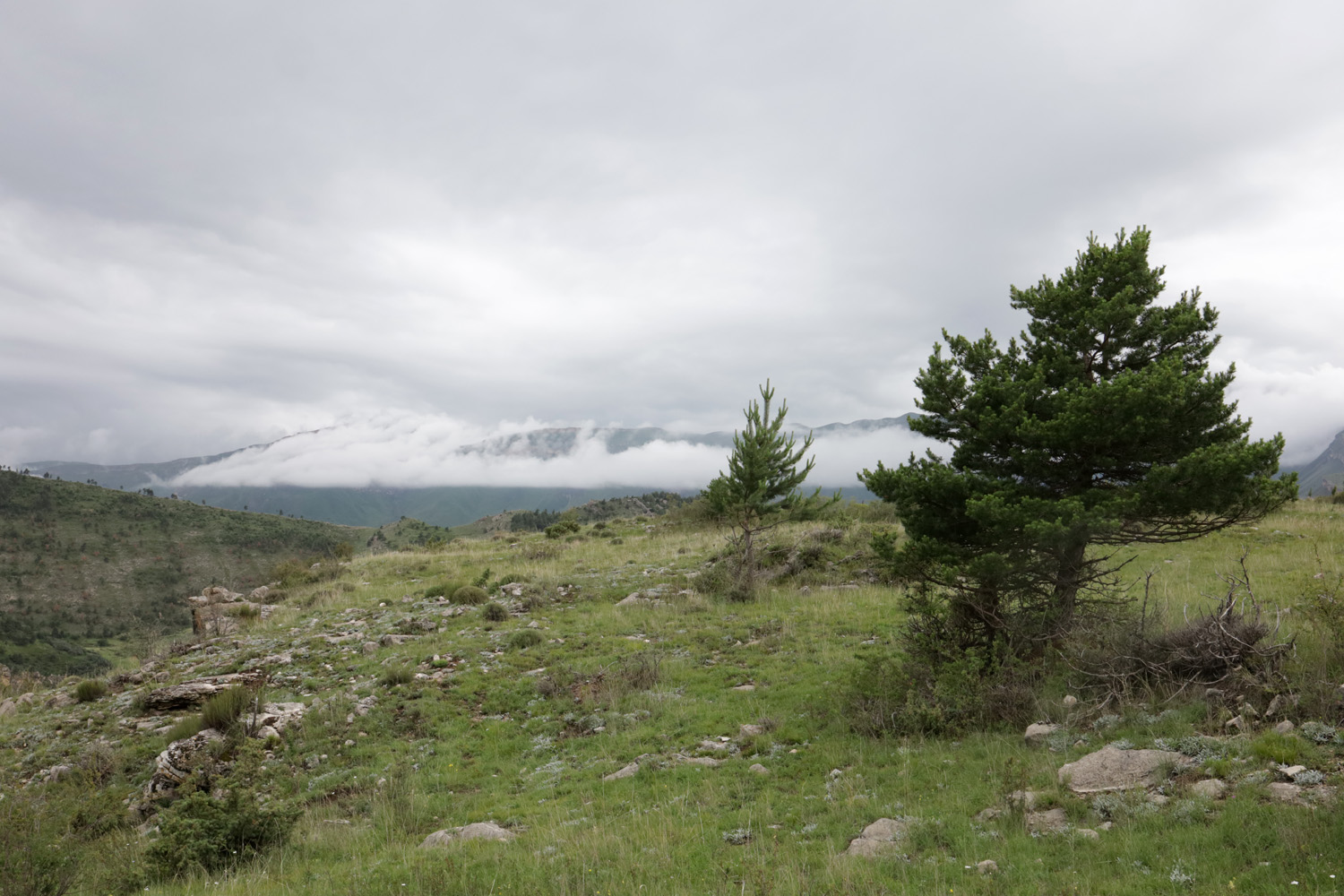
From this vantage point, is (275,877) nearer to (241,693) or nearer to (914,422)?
(241,693)

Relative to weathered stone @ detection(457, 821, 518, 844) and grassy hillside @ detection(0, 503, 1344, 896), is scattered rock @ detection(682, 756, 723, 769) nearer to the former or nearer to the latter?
grassy hillside @ detection(0, 503, 1344, 896)

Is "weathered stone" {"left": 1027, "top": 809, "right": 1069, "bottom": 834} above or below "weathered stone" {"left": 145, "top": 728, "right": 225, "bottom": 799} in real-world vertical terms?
above

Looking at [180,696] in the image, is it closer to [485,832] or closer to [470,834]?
[470,834]

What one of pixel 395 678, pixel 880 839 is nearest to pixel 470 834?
pixel 880 839

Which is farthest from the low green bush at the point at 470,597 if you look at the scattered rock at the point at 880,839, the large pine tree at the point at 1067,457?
the scattered rock at the point at 880,839

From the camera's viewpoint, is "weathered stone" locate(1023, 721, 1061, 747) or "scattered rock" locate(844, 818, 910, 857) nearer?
"scattered rock" locate(844, 818, 910, 857)

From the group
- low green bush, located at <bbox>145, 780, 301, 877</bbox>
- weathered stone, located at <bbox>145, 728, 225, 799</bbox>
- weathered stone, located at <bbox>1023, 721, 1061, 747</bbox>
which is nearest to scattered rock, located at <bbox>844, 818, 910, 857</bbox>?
weathered stone, located at <bbox>1023, 721, 1061, 747</bbox>

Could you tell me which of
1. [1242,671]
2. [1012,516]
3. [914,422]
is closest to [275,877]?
[1012,516]

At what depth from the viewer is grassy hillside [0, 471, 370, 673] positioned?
80438 millimetres

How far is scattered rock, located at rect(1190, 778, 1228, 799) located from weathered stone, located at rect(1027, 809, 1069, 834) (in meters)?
1.24

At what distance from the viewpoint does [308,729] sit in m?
12.4

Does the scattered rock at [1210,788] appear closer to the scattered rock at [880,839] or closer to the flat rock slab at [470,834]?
the scattered rock at [880,839]

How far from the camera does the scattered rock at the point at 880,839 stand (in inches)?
245

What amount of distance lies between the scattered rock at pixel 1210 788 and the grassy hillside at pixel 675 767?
0.07m
